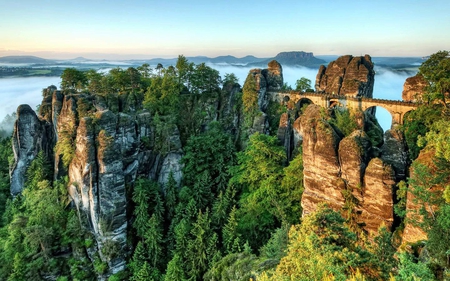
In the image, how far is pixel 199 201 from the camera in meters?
28.8

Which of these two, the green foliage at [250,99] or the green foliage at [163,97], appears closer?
the green foliage at [163,97]

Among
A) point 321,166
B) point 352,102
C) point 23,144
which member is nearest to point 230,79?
point 352,102

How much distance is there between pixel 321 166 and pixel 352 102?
17.5 meters

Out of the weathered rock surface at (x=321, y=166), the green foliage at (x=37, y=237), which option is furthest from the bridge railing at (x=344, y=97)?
the green foliage at (x=37, y=237)

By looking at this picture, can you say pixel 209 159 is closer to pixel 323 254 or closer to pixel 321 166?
pixel 321 166

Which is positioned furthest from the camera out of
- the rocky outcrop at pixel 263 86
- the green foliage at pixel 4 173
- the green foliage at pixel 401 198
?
the rocky outcrop at pixel 263 86

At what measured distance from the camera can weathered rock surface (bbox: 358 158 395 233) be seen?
18.5 meters

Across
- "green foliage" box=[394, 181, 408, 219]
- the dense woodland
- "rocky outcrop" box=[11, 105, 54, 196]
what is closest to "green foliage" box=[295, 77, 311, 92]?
the dense woodland

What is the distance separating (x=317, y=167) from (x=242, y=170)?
9.92m

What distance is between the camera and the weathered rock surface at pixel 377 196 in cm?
1852

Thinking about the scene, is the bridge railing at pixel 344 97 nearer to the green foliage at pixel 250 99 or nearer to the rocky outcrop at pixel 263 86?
the rocky outcrop at pixel 263 86

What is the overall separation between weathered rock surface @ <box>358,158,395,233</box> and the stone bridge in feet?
47.9

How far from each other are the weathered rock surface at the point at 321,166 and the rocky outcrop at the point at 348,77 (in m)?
17.4

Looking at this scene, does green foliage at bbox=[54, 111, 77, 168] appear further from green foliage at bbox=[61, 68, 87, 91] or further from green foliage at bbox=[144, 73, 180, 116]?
green foliage at bbox=[61, 68, 87, 91]
